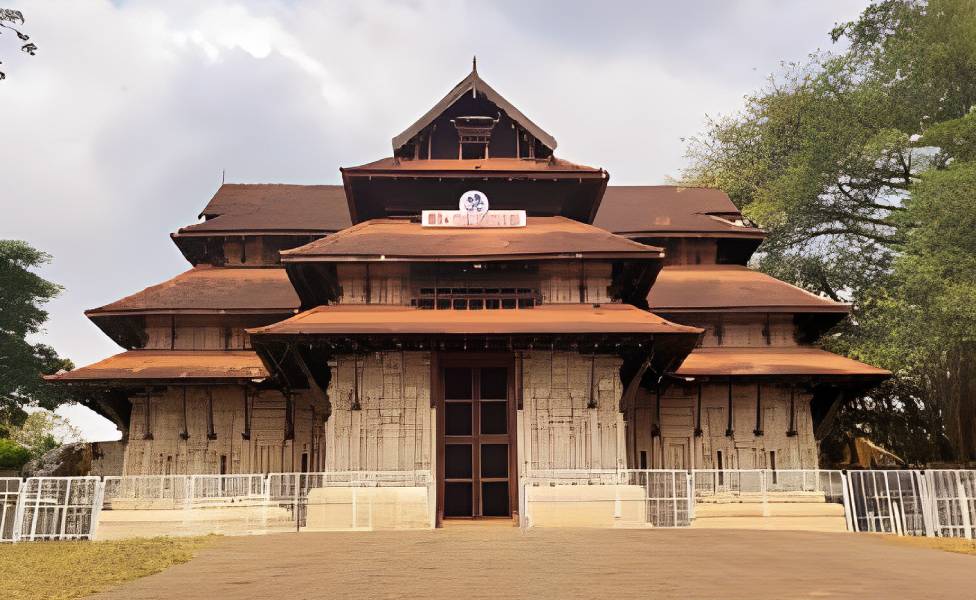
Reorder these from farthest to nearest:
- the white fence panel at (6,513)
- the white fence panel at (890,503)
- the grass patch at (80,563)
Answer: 1. the white fence panel at (6,513)
2. the white fence panel at (890,503)
3. the grass patch at (80,563)

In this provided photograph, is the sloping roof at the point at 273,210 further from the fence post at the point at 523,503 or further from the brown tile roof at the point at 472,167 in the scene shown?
the fence post at the point at 523,503

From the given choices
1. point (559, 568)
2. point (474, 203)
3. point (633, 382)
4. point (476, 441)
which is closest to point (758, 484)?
point (633, 382)

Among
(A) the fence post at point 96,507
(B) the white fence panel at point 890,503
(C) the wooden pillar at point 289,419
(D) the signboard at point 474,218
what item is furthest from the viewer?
(C) the wooden pillar at point 289,419

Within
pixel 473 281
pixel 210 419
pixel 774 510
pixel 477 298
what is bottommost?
pixel 774 510

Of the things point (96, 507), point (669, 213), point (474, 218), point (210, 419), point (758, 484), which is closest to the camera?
point (96, 507)

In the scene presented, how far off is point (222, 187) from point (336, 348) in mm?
16616

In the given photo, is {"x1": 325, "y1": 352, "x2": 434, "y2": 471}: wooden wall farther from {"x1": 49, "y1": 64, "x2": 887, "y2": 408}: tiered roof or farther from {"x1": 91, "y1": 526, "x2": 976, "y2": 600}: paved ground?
{"x1": 91, "y1": 526, "x2": 976, "y2": 600}: paved ground

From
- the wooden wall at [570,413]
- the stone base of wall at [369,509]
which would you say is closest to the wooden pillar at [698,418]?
the wooden wall at [570,413]

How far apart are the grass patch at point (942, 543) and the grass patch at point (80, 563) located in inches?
518

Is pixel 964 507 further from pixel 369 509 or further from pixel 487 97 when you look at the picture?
pixel 487 97

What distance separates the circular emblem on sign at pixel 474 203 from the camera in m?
25.5

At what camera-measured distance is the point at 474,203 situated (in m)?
→ 25.6

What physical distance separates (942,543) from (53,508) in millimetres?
19001

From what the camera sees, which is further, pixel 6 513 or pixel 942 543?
pixel 6 513
